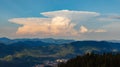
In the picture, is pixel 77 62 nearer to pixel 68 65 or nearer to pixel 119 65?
pixel 68 65

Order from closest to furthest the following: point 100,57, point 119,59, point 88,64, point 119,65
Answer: point 119,65, point 119,59, point 88,64, point 100,57

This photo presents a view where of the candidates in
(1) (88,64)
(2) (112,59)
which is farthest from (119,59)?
(1) (88,64)

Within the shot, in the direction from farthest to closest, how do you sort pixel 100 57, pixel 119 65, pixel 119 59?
1. pixel 100 57
2. pixel 119 59
3. pixel 119 65

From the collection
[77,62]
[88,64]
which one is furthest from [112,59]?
[77,62]

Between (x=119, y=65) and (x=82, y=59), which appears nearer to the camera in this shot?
(x=119, y=65)

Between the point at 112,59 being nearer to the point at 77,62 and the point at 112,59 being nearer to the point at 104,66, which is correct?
the point at 104,66

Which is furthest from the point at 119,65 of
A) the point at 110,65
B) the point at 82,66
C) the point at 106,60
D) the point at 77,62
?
the point at 77,62

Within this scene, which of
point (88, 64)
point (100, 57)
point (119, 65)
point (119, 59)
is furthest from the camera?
point (100, 57)

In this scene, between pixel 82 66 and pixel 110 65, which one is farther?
pixel 82 66
